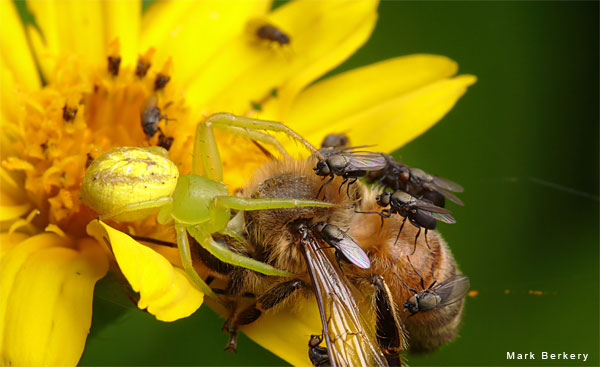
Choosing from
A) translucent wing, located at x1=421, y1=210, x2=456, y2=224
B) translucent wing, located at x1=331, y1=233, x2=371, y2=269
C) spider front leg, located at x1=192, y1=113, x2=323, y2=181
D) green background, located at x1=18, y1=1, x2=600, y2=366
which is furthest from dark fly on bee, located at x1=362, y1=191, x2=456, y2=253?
green background, located at x1=18, y1=1, x2=600, y2=366

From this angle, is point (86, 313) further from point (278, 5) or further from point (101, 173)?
point (278, 5)

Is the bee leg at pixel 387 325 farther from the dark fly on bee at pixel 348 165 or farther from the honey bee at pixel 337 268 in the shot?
the dark fly on bee at pixel 348 165

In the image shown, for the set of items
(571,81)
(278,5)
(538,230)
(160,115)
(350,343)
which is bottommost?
(538,230)

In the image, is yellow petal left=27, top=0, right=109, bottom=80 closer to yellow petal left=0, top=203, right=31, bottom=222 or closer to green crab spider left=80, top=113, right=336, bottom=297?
yellow petal left=0, top=203, right=31, bottom=222

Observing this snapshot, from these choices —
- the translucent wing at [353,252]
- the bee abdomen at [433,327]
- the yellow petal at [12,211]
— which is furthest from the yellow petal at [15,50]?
the bee abdomen at [433,327]

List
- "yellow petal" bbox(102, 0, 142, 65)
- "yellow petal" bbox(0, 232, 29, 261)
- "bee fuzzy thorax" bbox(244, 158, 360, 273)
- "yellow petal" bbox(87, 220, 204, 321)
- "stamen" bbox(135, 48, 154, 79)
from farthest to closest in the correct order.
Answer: "yellow petal" bbox(102, 0, 142, 65), "stamen" bbox(135, 48, 154, 79), "yellow petal" bbox(0, 232, 29, 261), "bee fuzzy thorax" bbox(244, 158, 360, 273), "yellow petal" bbox(87, 220, 204, 321)

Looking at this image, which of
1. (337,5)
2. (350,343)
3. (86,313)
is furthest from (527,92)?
(86,313)

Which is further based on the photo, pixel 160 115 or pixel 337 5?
pixel 337 5
